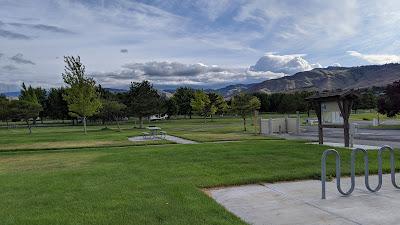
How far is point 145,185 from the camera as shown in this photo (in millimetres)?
9008

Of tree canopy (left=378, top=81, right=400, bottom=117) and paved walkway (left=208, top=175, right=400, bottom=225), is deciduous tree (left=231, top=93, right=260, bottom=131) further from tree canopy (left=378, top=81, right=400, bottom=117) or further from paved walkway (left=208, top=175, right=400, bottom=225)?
paved walkway (left=208, top=175, right=400, bottom=225)

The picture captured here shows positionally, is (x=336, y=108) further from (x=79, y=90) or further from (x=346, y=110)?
(x=79, y=90)

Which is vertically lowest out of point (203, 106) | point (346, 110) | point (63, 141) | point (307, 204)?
point (63, 141)

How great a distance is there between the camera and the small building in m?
17.3

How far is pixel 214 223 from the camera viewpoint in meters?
5.94

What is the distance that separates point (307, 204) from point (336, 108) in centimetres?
1171

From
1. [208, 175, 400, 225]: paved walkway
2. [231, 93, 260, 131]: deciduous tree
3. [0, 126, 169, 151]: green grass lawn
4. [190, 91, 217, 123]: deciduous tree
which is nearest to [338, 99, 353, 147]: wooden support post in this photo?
[208, 175, 400, 225]: paved walkway

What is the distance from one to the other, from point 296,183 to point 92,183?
4.59 m

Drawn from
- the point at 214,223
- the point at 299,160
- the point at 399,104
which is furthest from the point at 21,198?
the point at 399,104

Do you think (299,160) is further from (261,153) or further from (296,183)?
(296,183)

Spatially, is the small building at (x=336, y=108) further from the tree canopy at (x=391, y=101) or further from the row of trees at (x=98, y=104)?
the tree canopy at (x=391, y=101)

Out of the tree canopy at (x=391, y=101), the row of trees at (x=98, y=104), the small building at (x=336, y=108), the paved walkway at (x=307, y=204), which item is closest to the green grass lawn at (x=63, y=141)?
the row of trees at (x=98, y=104)

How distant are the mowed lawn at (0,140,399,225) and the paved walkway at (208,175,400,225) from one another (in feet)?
1.40

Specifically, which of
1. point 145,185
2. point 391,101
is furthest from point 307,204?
point 391,101
